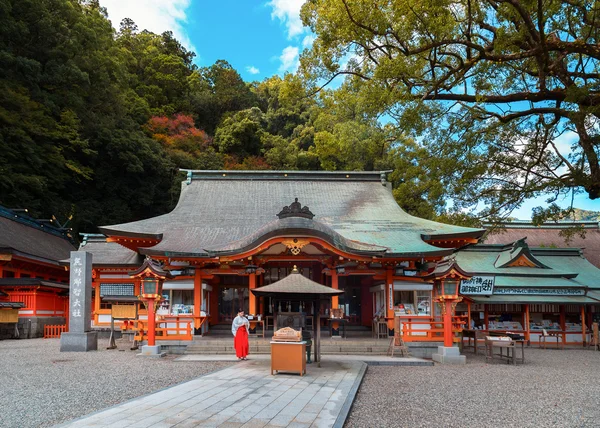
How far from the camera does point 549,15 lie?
984cm

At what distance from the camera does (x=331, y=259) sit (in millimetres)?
16188

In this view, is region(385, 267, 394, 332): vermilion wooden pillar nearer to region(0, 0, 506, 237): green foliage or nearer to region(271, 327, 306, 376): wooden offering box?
region(0, 0, 506, 237): green foliage

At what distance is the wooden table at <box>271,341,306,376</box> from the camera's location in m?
9.61

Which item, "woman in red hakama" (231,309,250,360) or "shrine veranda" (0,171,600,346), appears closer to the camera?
"woman in red hakama" (231,309,250,360)

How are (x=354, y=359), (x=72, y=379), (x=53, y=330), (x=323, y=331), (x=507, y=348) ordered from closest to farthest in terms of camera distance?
(x=72, y=379), (x=354, y=359), (x=507, y=348), (x=323, y=331), (x=53, y=330)

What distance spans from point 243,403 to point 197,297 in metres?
9.49

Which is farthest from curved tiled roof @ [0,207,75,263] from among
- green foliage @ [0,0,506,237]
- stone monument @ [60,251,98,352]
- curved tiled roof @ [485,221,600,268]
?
curved tiled roof @ [485,221,600,268]

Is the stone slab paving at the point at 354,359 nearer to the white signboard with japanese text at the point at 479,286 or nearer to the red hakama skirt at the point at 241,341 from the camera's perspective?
the red hakama skirt at the point at 241,341

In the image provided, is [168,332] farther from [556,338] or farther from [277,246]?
[556,338]

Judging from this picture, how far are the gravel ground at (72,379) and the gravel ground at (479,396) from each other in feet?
12.8

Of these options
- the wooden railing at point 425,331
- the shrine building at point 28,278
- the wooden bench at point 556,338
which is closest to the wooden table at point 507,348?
the wooden railing at point 425,331

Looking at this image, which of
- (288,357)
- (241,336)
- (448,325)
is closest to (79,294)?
(241,336)

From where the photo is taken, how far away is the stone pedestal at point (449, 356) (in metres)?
13.5

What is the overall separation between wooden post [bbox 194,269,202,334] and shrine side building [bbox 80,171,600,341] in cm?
3
